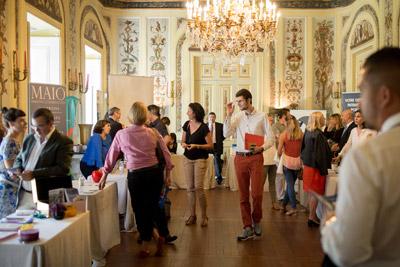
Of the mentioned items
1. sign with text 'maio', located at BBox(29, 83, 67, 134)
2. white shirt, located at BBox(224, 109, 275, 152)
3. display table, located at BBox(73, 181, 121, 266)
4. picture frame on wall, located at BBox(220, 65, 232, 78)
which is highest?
picture frame on wall, located at BBox(220, 65, 232, 78)

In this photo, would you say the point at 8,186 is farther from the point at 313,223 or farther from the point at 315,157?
the point at 313,223

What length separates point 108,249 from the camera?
4.91 metres

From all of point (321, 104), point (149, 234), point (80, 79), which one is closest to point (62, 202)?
point (149, 234)

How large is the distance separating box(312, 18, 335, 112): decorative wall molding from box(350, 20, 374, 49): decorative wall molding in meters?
0.79

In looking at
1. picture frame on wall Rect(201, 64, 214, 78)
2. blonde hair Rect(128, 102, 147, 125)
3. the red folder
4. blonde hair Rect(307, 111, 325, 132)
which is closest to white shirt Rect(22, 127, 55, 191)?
blonde hair Rect(128, 102, 147, 125)

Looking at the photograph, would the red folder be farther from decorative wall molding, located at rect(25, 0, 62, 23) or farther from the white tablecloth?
the white tablecloth

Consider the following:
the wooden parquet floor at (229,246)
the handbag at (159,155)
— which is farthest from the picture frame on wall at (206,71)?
the handbag at (159,155)

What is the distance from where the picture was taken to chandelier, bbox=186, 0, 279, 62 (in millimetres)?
7781

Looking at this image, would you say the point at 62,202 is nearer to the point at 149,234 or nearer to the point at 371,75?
the point at 149,234

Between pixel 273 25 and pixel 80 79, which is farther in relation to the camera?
pixel 80 79

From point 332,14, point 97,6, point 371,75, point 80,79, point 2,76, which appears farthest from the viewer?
point 332,14

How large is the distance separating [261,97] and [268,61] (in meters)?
0.91

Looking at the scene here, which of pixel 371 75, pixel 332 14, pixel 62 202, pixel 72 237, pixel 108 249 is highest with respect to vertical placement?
pixel 332 14

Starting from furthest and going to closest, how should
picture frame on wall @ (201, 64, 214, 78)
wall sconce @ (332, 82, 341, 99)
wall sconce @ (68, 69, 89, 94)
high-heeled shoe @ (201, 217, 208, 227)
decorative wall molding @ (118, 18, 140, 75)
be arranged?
picture frame on wall @ (201, 64, 214, 78) → decorative wall molding @ (118, 18, 140, 75) → wall sconce @ (332, 82, 341, 99) → wall sconce @ (68, 69, 89, 94) → high-heeled shoe @ (201, 217, 208, 227)
